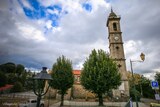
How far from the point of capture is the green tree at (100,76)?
2388 centimetres

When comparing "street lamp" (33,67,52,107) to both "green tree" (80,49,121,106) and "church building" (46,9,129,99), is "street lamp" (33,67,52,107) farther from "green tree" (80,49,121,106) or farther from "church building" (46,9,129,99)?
"church building" (46,9,129,99)

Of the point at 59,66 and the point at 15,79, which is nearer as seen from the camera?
the point at 59,66

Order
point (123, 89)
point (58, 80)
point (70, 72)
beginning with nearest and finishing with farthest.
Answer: point (58, 80)
point (70, 72)
point (123, 89)

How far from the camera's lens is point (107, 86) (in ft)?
78.7

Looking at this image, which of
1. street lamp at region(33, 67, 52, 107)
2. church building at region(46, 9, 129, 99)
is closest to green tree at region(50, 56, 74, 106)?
church building at region(46, 9, 129, 99)

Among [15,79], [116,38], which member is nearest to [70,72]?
[116,38]

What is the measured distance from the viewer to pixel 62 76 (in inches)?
1068

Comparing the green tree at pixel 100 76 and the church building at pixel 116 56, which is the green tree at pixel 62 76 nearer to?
the green tree at pixel 100 76

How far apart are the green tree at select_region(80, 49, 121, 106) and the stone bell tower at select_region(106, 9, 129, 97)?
29.7 feet

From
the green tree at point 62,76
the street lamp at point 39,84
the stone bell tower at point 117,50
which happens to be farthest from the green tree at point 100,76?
the street lamp at point 39,84

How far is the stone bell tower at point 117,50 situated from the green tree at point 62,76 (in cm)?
1250

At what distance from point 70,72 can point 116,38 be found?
18908 millimetres

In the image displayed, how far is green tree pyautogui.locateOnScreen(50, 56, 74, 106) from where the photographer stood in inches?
1051

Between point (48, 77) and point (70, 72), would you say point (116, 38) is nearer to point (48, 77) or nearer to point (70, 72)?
point (70, 72)
